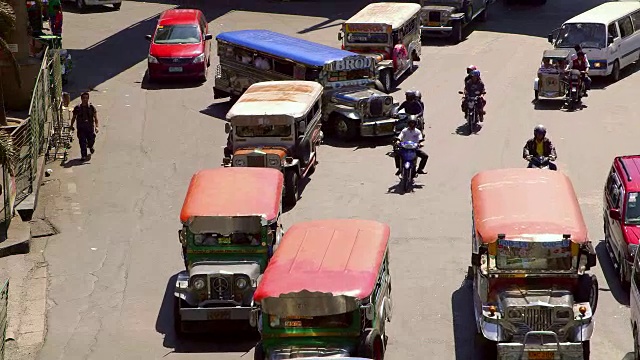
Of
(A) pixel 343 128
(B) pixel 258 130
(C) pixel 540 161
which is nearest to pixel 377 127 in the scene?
(A) pixel 343 128

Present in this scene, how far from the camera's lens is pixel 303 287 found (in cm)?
1756

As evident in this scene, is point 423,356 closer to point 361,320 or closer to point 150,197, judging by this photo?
point 361,320

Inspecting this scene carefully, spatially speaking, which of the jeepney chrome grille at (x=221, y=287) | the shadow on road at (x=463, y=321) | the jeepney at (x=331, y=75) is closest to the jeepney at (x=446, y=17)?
the jeepney at (x=331, y=75)

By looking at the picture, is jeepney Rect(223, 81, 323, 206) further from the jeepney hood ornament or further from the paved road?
the jeepney hood ornament

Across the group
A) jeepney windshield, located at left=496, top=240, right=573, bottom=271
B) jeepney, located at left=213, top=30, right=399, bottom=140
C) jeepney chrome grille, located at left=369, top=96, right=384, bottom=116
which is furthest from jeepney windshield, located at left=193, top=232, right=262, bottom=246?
jeepney chrome grille, located at left=369, top=96, right=384, bottom=116

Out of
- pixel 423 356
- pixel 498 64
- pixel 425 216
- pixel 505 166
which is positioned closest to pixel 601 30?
pixel 498 64

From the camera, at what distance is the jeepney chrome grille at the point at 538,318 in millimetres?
17938

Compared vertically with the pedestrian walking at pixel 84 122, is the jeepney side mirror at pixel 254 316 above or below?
above

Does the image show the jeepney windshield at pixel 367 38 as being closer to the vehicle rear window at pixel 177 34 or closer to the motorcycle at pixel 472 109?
the vehicle rear window at pixel 177 34

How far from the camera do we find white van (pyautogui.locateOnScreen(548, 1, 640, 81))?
119 feet

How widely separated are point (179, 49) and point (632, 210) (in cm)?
1901

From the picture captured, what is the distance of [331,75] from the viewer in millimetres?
31500

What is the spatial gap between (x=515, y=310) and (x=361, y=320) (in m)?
2.21

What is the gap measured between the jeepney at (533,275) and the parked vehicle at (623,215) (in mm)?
1847
